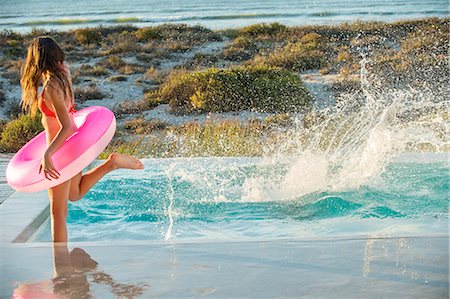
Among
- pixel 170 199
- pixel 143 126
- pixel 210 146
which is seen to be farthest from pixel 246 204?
pixel 143 126

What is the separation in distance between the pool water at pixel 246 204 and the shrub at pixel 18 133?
3.77m

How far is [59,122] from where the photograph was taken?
2898 millimetres

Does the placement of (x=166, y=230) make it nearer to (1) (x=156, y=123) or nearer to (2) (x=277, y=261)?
(2) (x=277, y=261)

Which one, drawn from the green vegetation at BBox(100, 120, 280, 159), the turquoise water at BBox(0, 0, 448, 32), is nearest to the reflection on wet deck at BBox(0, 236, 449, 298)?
the green vegetation at BBox(100, 120, 280, 159)

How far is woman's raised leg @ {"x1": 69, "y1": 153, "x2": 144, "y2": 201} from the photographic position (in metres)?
3.18

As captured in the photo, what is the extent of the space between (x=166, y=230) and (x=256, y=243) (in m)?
0.94

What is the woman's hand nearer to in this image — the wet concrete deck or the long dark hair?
the long dark hair

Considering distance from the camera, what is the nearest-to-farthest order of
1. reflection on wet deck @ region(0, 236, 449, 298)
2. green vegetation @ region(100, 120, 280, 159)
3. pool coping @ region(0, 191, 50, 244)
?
reflection on wet deck @ region(0, 236, 449, 298) → pool coping @ region(0, 191, 50, 244) → green vegetation @ region(100, 120, 280, 159)

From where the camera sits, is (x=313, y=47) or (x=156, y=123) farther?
(x=313, y=47)

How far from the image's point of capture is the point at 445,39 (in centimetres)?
1483

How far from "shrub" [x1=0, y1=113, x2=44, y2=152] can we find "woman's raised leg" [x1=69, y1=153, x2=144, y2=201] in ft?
17.0

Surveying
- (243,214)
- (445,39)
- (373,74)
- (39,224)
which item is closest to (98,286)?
(39,224)

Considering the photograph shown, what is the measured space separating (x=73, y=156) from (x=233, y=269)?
29.6 inches

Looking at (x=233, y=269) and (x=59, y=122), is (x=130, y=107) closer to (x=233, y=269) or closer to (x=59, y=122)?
(x=59, y=122)
